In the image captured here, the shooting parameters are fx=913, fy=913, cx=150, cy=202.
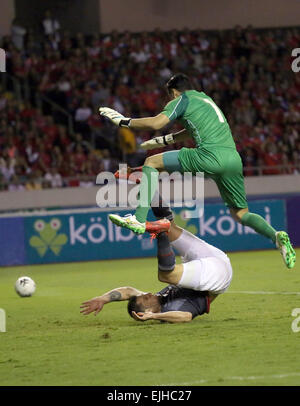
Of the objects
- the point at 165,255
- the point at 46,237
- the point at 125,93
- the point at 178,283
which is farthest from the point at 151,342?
the point at 125,93

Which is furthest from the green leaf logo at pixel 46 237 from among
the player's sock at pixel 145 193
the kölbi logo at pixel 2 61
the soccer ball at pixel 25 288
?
the player's sock at pixel 145 193

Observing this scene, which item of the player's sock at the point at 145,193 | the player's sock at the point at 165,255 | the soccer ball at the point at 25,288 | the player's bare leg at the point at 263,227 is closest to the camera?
the player's sock at the point at 165,255

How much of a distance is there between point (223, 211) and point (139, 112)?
5.15m

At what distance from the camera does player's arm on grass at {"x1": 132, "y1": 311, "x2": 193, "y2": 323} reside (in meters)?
9.64

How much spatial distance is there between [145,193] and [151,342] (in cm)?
219

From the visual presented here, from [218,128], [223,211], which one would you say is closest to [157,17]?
[223,211]

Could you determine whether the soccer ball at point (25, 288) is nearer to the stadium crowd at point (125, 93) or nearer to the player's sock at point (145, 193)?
the player's sock at point (145, 193)

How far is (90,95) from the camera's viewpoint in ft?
80.0

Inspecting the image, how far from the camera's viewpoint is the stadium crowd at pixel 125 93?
22328 millimetres

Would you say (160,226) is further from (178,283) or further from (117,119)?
(117,119)

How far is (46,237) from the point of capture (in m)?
19.4

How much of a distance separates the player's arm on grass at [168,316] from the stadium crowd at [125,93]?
11848 mm

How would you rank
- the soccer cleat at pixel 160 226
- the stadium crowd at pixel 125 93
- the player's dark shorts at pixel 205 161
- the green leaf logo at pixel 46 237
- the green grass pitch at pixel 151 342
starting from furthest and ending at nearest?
the stadium crowd at pixel 125 93, the green leaf logo at pixel 46 237, the player's dark shorts at pixel 205 161, the soccer cleat at pixel 160 226, the green grass pitch at pixel 151 342

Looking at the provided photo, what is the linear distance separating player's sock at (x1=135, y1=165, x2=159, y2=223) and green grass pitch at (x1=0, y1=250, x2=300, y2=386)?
1243 mm
